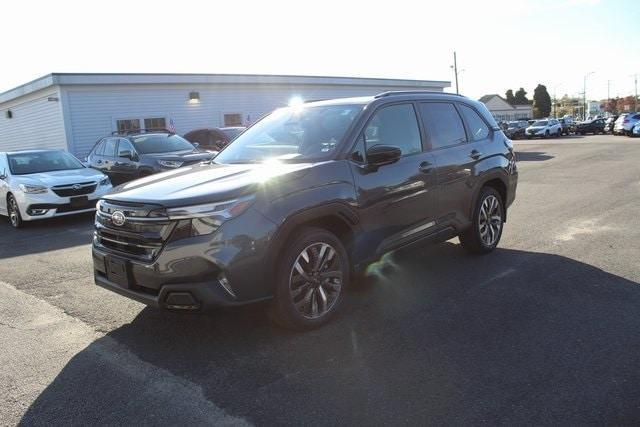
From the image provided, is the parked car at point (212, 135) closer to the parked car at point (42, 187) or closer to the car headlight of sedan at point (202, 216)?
the parked car at point (42, 187)

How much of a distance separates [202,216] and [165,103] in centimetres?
1988

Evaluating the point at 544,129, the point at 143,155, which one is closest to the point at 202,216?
the point at 143,155

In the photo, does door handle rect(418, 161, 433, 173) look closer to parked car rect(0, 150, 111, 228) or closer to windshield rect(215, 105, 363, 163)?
windshield rect(215, 105, 363, 163)

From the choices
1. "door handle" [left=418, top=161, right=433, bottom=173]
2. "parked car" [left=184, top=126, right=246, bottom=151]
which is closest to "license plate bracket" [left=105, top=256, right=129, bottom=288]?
"door handle" [left=418, top=161, right=433, bottom=173]

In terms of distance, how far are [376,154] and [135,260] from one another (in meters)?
2.00

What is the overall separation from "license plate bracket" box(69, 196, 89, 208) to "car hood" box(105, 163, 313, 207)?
6212 millimetres

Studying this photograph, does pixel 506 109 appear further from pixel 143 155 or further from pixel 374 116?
pixel 374 116

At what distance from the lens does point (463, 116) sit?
19.3ft

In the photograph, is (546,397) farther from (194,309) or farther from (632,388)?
(194,309)

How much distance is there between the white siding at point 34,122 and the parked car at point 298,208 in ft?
56.9

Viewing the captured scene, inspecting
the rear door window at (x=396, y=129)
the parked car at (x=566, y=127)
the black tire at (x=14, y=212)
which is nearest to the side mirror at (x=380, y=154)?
the rear door window at (x=396, y=129)

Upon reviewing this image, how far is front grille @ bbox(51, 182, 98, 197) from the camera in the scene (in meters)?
9.89

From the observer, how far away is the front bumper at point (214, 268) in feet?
11.6

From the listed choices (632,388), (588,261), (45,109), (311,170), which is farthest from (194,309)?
(45,109)
